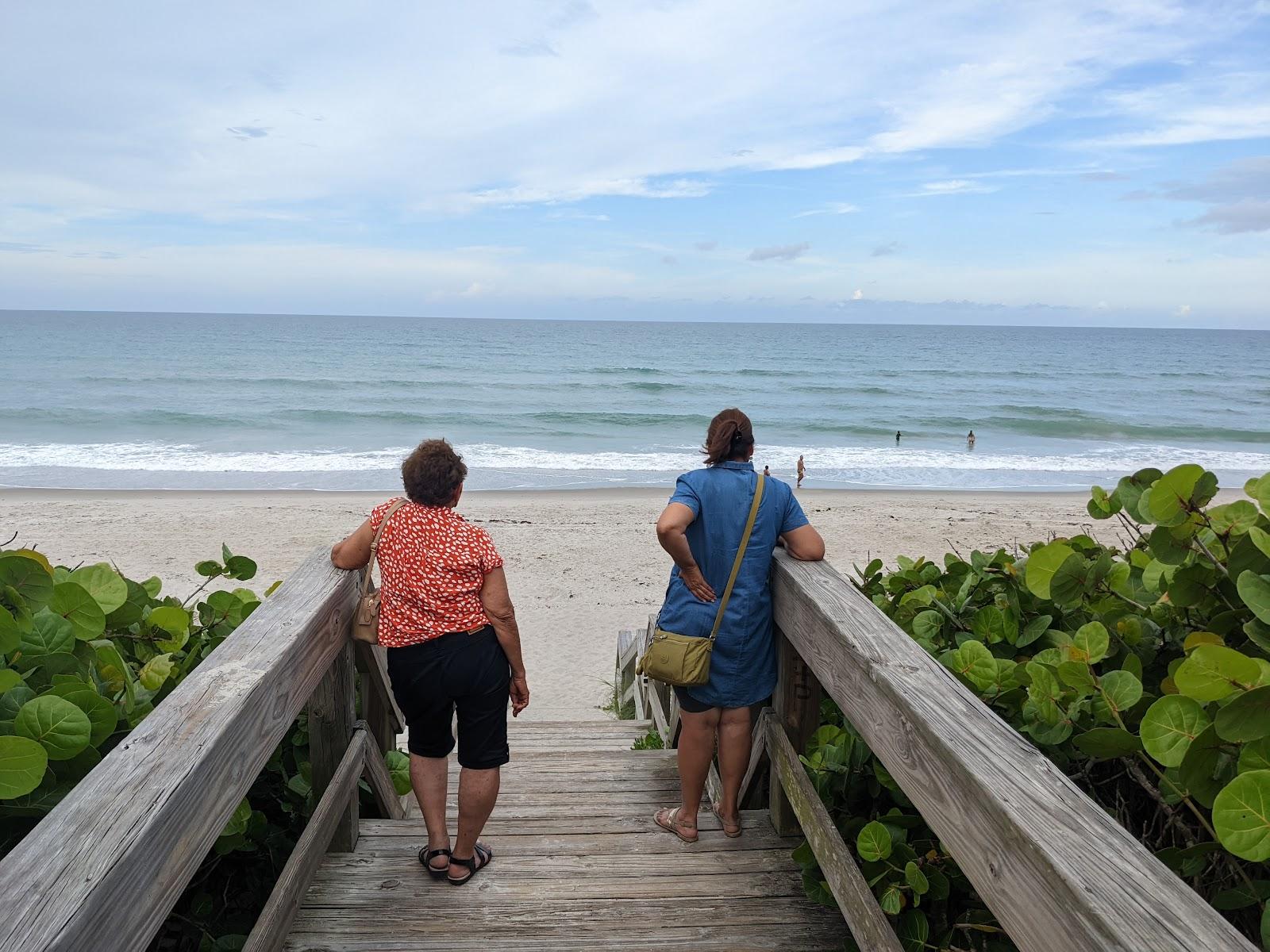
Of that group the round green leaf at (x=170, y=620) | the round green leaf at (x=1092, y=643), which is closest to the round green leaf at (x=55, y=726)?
the round green leaf at (x=170, y=620)

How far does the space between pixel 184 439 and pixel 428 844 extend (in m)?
28.8

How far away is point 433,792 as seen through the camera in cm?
283

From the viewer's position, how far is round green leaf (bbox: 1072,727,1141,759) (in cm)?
144

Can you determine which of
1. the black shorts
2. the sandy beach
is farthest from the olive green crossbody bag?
the sandy beach

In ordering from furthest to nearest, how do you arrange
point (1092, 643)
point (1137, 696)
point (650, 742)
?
point (650, 742)
point (1092, 643)
point (1137, 696)

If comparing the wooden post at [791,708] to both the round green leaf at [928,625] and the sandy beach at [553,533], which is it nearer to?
the round green leaf at [928,625]

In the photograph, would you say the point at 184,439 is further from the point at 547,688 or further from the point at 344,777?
the point at 344,777

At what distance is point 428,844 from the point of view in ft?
9.14

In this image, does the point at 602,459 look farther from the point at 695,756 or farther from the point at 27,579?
the point at 27,579

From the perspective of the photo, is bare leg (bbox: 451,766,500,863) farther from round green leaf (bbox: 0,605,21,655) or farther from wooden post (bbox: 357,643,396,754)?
round green leaf (bbox: 0,605,21,655)

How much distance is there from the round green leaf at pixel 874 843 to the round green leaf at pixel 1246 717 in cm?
90

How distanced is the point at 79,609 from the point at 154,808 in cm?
83

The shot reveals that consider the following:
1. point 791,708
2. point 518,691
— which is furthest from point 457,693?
point 791,708

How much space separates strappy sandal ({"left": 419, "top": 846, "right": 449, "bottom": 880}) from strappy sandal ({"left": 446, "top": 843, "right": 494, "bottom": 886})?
0.06 feet
